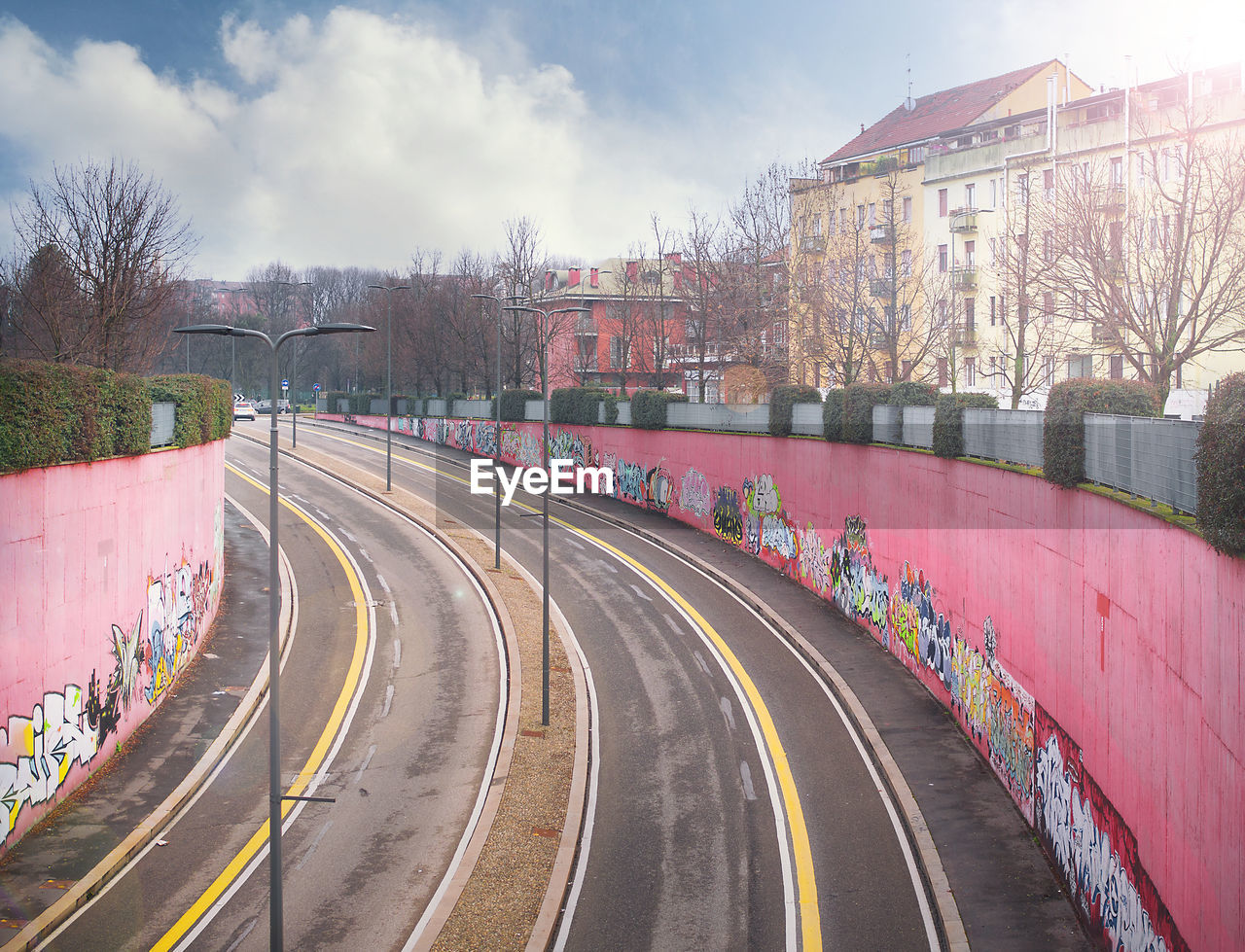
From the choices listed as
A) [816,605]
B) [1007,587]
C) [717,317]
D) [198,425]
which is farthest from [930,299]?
[198,425]

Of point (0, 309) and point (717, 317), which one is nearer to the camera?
point (0, 309)

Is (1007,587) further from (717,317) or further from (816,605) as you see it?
(717,317)

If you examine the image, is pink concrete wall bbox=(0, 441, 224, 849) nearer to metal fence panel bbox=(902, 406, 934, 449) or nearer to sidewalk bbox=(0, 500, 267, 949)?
sidewalk bbox=(0, 500, 267, 949)

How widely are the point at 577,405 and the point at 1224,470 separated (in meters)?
47.5

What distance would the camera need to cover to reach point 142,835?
17.2 meters

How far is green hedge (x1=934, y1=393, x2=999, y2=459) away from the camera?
24.0 meters

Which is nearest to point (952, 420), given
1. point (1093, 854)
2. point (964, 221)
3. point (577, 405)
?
point (1093, 854)

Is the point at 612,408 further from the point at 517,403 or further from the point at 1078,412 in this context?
the point at 1078,412

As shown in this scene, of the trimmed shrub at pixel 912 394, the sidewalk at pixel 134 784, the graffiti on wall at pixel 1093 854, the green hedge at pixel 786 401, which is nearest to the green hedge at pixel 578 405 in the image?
the green hedge at pixel 786 401

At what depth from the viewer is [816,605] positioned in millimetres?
33969

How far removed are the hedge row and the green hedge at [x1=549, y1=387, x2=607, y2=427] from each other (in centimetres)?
3373

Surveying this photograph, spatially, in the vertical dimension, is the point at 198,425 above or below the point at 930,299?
below

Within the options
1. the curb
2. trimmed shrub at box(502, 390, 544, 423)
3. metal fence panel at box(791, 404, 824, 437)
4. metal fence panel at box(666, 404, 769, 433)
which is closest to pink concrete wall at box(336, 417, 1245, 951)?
metal fence panel at box(791, 404, 824, 437)

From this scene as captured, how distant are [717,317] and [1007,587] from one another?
37.6 meters
